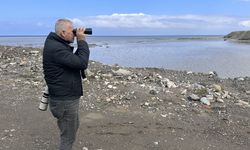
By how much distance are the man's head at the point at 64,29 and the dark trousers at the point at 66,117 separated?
919 millimetres

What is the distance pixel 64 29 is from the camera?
5699mm

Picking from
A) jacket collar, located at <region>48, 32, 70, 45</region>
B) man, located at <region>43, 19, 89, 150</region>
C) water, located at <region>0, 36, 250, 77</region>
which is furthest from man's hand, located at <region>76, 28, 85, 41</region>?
water, located at <region>0, 36, 250, 77</region>

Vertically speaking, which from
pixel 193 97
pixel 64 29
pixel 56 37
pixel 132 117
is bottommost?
pixel 132 117

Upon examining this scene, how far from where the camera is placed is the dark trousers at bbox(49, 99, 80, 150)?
19.6ft

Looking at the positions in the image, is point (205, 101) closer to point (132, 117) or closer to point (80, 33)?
point (132, 117)

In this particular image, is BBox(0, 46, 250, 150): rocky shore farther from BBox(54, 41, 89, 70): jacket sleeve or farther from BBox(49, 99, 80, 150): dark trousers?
BBox(54, 41, 89, 70): jacket sleeve

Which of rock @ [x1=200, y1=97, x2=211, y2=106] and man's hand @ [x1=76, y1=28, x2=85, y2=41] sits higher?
man's hand @ [x1=76, y1=28, x2=85, y2=41]

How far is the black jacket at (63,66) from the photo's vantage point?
5688 millimetres

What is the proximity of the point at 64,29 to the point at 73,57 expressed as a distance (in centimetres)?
40

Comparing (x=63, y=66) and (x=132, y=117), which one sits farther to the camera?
(x=132, y=117)

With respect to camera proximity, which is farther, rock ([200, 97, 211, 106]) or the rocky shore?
rock ([200, 97, 211, 106])

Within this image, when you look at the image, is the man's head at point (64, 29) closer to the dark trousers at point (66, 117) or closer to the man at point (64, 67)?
the man at point (64, 67)

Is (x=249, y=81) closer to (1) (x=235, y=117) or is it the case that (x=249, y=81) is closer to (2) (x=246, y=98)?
(2) (x=246, y=98)

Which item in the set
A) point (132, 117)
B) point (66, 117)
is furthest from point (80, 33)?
point (132, 117)
